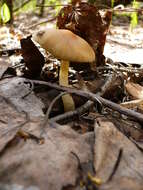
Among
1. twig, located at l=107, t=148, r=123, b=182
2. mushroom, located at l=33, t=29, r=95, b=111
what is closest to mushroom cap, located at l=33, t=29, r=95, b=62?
mushroom, located at l=33, t=29, r=95, b=111

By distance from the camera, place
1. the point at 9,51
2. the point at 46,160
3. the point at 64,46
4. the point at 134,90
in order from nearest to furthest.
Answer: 1. the point at 46,160
2. the point at 64,46
3. the point at 134,90
4. the point at 9,51

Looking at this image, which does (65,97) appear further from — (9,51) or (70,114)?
(9,51)

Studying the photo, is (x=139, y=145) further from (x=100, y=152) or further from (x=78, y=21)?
(x=78, y=21)

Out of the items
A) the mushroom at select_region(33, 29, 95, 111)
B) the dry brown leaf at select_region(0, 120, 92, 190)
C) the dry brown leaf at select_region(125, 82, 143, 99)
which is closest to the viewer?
the dry brown leaf at select_region(0, 120, 92, 190)

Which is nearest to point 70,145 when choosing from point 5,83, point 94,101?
point 94,101

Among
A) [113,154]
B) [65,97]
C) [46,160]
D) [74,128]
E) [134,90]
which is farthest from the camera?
[134,90]

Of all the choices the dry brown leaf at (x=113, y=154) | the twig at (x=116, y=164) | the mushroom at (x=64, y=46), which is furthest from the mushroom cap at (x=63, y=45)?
the twig at (x=116, y=164)

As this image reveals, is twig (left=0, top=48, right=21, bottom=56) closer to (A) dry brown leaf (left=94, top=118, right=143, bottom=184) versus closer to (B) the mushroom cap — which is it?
(B) the mushroom cap

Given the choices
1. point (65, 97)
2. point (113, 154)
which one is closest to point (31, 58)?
point (65, 97)

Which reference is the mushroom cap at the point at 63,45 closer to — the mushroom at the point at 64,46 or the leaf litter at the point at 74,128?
the mushroom at the point at 64,46

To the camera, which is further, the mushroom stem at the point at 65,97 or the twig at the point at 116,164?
the mushroom stem at the point at 65,97
